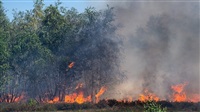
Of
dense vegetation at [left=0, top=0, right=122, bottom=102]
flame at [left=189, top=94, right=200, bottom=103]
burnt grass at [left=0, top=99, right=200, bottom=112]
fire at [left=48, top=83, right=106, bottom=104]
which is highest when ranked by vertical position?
dense vegetation at [left=0, top=0, right=122, bottom=102]

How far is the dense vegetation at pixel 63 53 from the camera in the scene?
46.6 m

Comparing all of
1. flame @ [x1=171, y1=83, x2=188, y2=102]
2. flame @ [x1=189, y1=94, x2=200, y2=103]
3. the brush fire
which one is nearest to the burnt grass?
the brush fire

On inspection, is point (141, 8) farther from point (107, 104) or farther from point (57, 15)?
point (107, 104)

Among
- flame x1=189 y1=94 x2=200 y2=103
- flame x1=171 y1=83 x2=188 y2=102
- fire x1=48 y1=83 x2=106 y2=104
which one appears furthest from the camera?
fire x1=48 y1=83 x2=106 y2=104

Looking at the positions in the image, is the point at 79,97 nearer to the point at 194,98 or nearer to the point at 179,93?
the point at 179,93

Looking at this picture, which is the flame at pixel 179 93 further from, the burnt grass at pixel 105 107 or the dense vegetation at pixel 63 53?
the burnt grass at pixel 105 107

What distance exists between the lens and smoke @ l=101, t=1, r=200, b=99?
49469 millimetres

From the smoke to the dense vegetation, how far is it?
429cm

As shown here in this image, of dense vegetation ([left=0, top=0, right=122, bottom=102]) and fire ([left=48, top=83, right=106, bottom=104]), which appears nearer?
dense vegetation ([left=0, top=0, right=122, bottom=102])

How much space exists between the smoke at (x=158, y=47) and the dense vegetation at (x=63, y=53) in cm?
429

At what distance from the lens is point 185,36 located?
50.6 m

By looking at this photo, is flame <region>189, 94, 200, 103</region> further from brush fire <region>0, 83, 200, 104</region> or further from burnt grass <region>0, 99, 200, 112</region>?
burnt grass <region>0, 99, 200, 112</region>

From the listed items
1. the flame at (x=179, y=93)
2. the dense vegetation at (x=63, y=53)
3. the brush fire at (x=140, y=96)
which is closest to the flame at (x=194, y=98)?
the brush fire at (x=140, y=96)

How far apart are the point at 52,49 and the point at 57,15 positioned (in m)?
5.17
